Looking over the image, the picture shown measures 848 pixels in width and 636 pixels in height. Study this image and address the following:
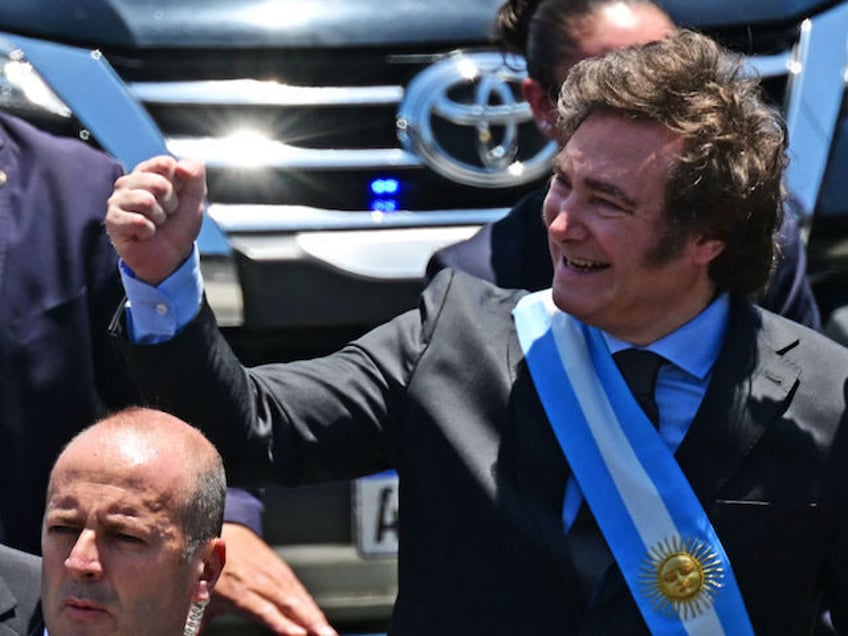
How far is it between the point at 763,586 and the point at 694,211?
56cm

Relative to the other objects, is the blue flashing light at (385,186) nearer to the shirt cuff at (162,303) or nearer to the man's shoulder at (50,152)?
the man's shoulder at (50,152)

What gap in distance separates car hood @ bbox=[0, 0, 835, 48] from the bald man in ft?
5.38

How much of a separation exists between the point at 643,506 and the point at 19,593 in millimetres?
956

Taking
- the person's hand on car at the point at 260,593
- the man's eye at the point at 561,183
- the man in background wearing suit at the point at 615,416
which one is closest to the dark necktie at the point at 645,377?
the man in background wearing suit at the point at 615,416

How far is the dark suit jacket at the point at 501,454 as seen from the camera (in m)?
3.07

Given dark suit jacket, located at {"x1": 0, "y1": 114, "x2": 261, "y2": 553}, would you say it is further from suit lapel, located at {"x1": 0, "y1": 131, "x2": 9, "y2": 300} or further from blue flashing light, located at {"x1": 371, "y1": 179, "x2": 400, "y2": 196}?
blue flashing light, located at {"x1": 371, "y1": 179, "x2": 400, "y2": 196}

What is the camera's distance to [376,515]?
4.29 meters

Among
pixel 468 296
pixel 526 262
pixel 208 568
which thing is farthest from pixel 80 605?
pixel 526 262

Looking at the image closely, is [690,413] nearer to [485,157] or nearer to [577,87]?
[577,87]

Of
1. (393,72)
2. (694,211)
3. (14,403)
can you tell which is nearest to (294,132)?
(393,72)

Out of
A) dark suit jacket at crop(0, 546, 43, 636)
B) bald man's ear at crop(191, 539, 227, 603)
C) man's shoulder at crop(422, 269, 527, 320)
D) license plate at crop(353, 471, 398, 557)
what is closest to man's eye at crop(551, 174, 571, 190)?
man's shoulder at crop(422, 269, 527, 320)

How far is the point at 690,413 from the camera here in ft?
10.4

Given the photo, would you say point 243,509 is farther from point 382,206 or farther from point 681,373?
point 382,206

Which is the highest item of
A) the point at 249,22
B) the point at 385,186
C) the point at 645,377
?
the point at 249,22
